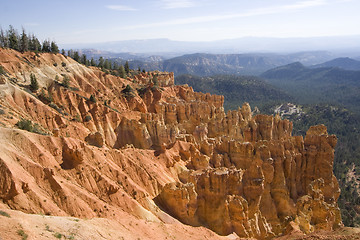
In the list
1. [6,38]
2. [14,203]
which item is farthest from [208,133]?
[6,38]

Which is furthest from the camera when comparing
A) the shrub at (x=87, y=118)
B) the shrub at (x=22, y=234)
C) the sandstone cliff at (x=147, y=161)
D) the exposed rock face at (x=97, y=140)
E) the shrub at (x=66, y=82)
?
the shrub at (x=66, y=82)

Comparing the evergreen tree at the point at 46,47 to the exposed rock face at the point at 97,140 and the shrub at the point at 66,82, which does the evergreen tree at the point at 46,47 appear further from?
the exposed rock face at the point at 97,140

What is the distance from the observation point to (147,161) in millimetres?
27797

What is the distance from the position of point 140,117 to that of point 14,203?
111 feet

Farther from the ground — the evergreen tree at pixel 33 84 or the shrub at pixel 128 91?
the evergreen tree at pixel 33 84

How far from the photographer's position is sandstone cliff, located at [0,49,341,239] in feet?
65.7

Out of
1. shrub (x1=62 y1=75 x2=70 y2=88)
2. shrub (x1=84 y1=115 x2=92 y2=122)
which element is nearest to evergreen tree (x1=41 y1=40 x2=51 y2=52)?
shrub (x1=62 y1=75 x2=70 y2=88)

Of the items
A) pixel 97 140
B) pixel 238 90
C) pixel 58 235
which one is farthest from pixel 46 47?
pixel 238 90

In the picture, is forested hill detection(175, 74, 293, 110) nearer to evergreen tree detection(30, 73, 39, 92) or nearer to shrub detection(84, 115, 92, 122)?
shrub detection(84, 115, 92, 122)

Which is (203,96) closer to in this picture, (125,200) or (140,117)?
(140,117)

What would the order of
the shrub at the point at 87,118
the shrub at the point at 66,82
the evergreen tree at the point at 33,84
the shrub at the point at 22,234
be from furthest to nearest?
the shrub at the point at 66,82 → the shrub at the point at 87,118 → the evergreen tree at the point at 33,84 → the shrub at the point at 22,234

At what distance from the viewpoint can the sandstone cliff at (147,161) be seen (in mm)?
20031

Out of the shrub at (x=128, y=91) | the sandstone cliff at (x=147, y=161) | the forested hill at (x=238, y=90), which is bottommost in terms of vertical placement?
the forested hill at (x=238, y=90)

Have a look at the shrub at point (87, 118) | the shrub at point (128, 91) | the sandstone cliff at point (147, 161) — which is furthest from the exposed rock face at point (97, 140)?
the shrub at point (128, 91)
